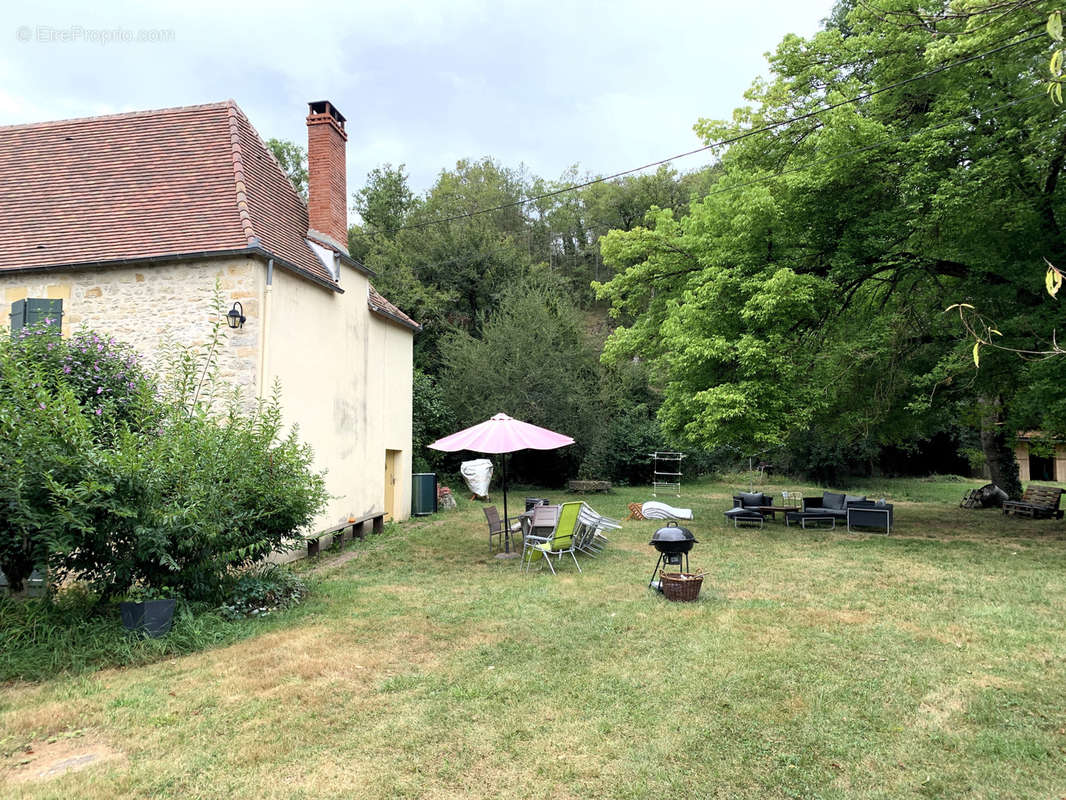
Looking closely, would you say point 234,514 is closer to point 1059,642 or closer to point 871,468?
point 1059,642

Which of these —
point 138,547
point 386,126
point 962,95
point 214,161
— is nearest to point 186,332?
point 214,161

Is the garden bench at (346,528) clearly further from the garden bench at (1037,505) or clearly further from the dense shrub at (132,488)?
the garden bench at (1037,505)

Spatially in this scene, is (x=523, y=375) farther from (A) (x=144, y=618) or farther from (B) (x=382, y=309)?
(A) (x=144, y=618)

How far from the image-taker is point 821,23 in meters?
24.0

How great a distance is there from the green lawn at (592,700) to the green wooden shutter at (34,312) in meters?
5.71

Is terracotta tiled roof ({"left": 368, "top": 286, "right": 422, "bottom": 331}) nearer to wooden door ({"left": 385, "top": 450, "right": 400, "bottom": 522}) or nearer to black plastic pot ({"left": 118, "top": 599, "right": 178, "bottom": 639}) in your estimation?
wooden door ({"left": 385, "top": 450, "right": 400, "bottom": 522})

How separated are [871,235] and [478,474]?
41.2ft

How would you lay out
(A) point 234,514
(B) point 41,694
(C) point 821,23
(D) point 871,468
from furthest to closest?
(D) point 871,468 → (C) point 821,23 → (A) point 234,514 → (B) point 41,694

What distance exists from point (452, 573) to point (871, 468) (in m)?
23.0

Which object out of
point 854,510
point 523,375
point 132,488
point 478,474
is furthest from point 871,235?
point 132,488

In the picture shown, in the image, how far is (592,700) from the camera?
4484mm

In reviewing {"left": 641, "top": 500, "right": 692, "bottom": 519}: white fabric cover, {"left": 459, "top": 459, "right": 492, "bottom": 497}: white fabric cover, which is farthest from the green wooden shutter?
{"left": 459, "top": 459, "right": 492, "bottom": 497}: white fabric cover

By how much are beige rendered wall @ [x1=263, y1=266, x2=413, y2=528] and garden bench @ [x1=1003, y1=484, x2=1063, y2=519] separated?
48.3ft

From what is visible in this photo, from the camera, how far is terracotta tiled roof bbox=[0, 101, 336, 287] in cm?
944
